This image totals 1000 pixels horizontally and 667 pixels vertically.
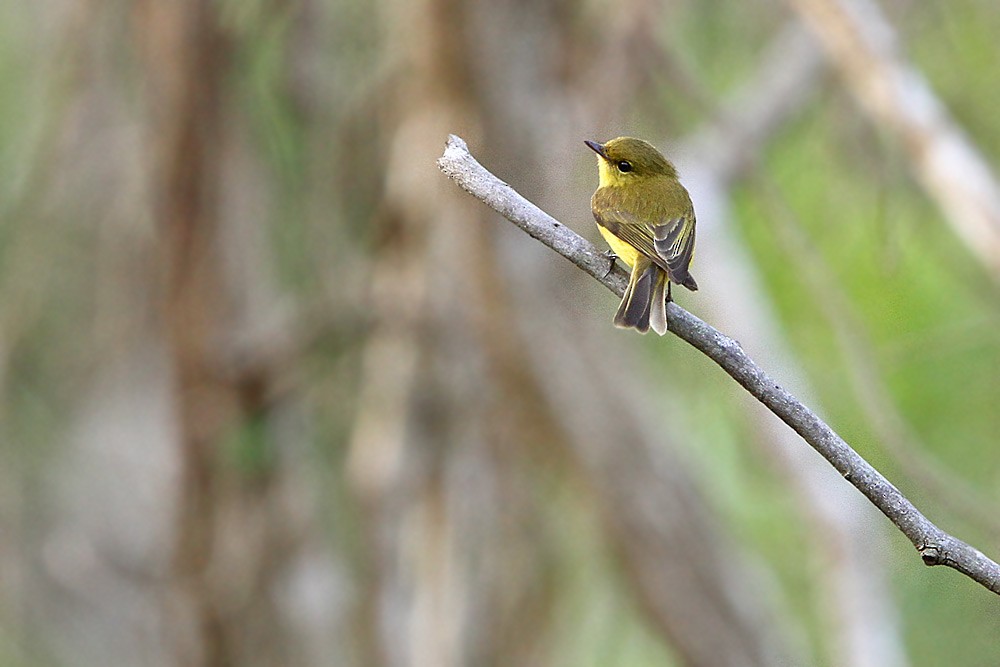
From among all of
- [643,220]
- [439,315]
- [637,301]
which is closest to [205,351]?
[439,315]

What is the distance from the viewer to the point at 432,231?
379 centimetres

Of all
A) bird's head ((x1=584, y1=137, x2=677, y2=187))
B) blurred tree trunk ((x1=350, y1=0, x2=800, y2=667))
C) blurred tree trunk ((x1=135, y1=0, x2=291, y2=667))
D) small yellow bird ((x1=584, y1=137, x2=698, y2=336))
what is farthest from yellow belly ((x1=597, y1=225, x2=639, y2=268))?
blurred tree trunk ((x1=135, y1=0, x2=291, y2=667))

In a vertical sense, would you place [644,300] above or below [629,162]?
below

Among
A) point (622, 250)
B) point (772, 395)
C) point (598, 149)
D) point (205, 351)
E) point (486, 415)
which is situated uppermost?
point (486, 415)

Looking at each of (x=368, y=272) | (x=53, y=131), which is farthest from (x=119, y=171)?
(x=368, y=272)

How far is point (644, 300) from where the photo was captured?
2.01 m

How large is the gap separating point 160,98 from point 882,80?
1939 millimetres

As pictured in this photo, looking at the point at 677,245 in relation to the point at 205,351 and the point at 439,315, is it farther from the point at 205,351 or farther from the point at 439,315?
the point at 205,351

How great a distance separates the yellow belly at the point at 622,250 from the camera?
88.2 inches

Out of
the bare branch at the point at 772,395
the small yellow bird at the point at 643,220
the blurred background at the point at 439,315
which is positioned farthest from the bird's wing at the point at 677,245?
the blurred background at the point at 439,315

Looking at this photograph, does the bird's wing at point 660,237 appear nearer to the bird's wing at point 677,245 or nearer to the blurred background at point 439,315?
the bird's wing at point 677,245

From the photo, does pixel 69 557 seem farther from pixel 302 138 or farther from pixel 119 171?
pixel 302 138

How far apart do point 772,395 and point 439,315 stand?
9.27 ft

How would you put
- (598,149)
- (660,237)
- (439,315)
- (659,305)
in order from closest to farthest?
(659,305) → (660,237) → (598,149) → (439,315)
